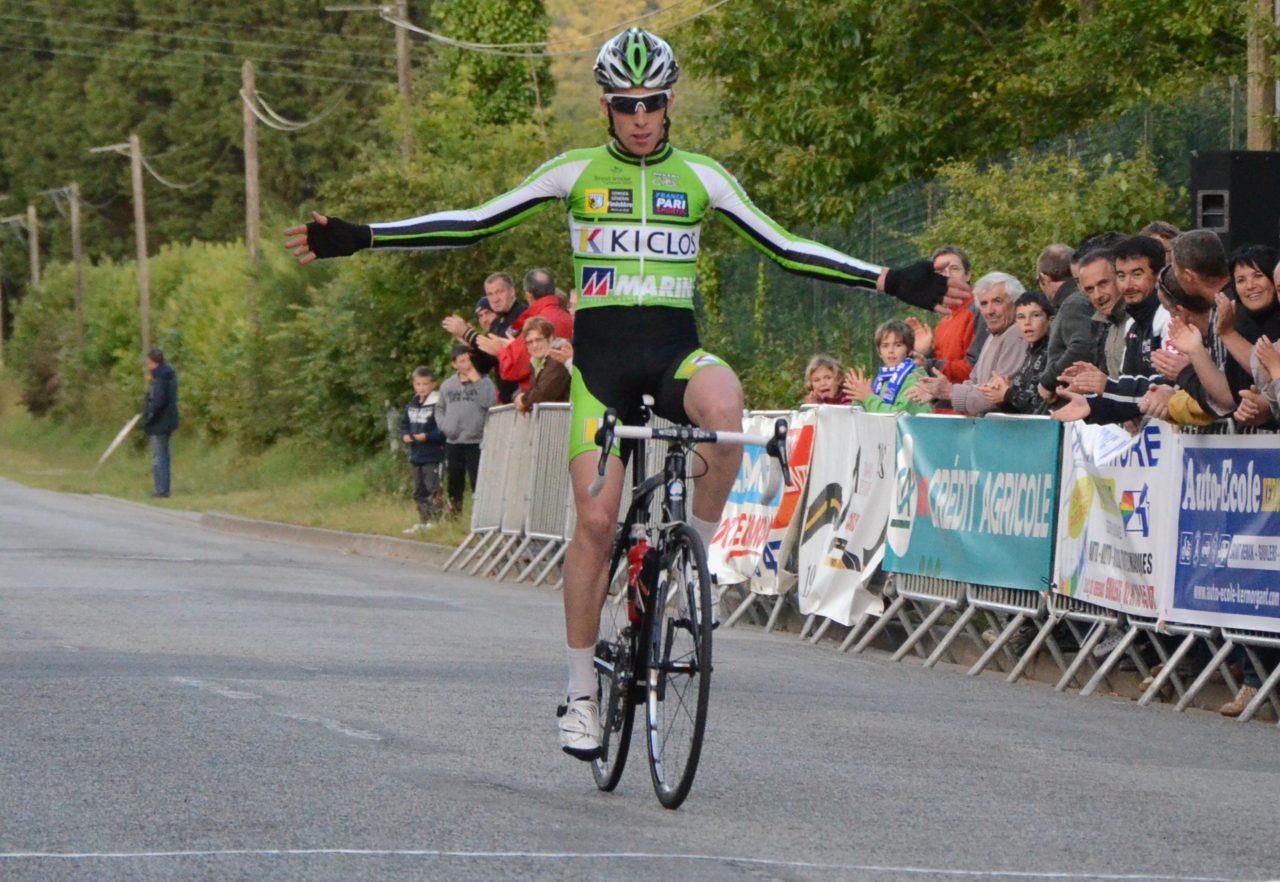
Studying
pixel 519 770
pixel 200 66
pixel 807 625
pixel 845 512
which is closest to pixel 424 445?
pixel 807 625

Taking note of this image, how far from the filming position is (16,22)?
93.1 m

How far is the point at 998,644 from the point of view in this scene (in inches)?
500

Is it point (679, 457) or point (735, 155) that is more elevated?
point (735, 155)

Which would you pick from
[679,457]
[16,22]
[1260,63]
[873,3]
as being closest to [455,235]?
[679,457]

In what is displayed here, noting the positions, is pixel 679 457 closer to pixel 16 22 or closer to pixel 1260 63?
pixel 1260 63

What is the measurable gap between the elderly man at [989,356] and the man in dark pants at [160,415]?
24.6 meters

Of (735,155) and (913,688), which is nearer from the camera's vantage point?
(913,688)

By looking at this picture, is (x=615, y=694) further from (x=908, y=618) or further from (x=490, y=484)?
(x=490, y=484)

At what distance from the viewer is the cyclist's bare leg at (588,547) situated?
24.4 ft

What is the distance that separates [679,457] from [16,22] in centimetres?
9085

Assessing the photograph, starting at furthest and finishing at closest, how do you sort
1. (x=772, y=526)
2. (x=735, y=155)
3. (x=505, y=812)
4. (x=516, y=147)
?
1. (x=516, y=147)
2. (x=735, y=155)
3. (x=772, y=526)
4. (x=505, y=812)

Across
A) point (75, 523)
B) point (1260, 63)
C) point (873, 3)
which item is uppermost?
point (873, 3)

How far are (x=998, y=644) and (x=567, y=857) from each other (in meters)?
6.83

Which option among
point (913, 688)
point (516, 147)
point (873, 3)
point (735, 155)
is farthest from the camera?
point (516, 147)
